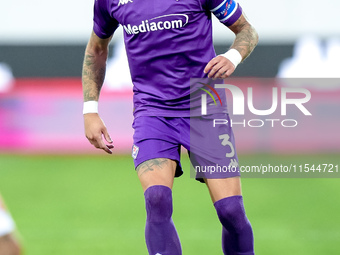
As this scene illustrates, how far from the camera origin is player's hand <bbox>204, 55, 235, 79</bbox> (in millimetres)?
3996

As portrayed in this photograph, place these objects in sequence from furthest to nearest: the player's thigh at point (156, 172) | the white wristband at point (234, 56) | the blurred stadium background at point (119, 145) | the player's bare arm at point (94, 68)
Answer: the blurred stadium background at point (119, 145) < the player's bare arm at point (94, 68) < the white wristband at point (234, 56) < the player's thigh at point (156, 172)

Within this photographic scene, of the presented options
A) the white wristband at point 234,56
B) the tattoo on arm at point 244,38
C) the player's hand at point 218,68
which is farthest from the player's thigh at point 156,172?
the tattoo on arm at point 244,38

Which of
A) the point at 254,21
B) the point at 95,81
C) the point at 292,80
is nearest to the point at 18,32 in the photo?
the point at 254,21

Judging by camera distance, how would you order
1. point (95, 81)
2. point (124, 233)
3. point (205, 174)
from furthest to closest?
point (124, 233)
point (95, 81)
point (205, 174)

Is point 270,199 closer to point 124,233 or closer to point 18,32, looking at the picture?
point 124,233

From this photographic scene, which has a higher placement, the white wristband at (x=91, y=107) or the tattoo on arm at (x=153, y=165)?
the white wristband at (x=91, y=107)

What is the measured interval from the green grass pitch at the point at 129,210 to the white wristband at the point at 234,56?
8.12ft

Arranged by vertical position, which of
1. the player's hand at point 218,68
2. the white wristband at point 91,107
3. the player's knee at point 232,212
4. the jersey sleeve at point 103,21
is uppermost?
the jersey sleeve at point 103,21

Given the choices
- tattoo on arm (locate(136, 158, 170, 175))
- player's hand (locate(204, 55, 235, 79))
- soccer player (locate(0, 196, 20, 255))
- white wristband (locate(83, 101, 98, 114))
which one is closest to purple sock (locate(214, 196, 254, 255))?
tattoo on arm (locate(136, 158, 170, 175))

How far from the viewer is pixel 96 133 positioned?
14.4 feet

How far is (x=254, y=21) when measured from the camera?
1412 cm

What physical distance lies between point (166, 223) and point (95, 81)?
1255 millimetres

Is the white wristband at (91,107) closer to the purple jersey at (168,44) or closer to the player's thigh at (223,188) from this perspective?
the purple jersey at (168,44)

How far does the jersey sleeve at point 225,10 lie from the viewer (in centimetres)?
430
